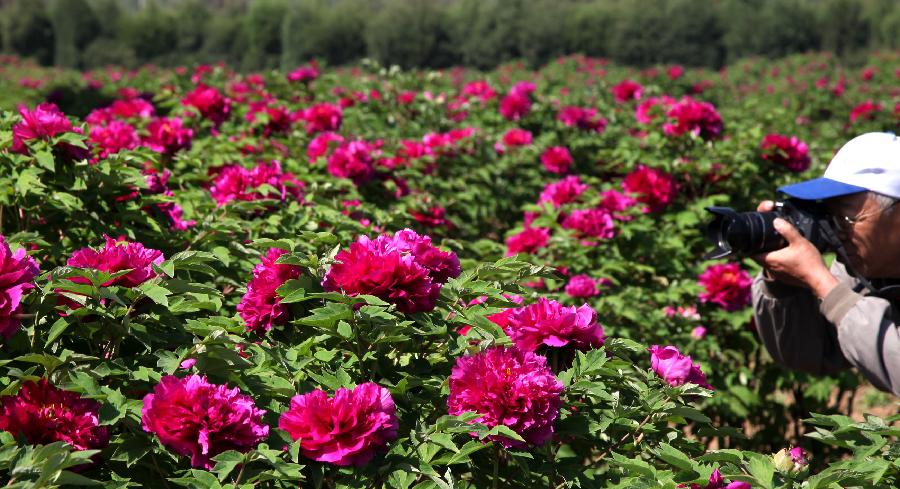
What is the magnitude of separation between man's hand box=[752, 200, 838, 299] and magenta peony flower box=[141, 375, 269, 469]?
149 cm

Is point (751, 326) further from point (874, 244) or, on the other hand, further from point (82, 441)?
point (82, 441)

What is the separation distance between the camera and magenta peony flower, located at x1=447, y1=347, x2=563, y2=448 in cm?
142

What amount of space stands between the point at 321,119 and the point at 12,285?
294 cm

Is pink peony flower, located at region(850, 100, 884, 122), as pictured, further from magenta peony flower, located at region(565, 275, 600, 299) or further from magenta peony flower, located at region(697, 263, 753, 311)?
magenta peony flower, located at region(565, 275, 600, 299)

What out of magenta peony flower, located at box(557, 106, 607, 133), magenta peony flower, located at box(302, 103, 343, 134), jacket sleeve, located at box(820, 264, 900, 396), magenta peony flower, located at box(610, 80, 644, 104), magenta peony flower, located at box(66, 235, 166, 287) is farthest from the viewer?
magenta peony flower, located at box(610, 80, 644, 104)

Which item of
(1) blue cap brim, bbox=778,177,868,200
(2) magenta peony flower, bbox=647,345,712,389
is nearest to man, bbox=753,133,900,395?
(1) blue cap brim, bbox=778,177,868,200

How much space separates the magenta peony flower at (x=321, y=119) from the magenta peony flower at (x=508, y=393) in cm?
293

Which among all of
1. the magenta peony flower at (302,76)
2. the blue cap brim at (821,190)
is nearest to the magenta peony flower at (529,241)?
the blue cap brim at (821,190)

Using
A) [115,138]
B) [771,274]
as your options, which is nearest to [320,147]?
[115,138]

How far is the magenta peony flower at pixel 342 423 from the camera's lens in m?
1.36

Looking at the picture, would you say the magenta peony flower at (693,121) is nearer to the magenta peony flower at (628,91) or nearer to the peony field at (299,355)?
the peony field at (299,355)

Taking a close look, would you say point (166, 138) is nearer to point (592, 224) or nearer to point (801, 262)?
point (592, 224)

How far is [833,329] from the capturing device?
2533mm

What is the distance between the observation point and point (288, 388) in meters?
1.49
